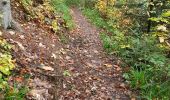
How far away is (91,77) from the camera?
663cm

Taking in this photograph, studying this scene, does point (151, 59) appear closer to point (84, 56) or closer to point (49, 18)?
point (84, 56)

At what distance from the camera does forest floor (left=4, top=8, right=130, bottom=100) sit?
17.4 feet

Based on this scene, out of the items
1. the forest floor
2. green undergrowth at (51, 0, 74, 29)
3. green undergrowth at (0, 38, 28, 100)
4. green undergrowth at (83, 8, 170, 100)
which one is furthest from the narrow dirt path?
green undergrowth at (51, 0, 74, 29)

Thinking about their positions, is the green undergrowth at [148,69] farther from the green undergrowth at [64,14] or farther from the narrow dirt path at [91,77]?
the green undergrowth at [64,14]

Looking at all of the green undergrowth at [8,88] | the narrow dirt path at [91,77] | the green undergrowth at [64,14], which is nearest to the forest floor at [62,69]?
the narrow dirt path at [91,77]

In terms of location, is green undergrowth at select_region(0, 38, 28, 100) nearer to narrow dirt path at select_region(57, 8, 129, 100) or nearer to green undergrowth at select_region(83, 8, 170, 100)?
narrow dirt path at select_region(57, 8, 129, 100)

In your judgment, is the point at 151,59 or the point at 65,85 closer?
the point at 65,85

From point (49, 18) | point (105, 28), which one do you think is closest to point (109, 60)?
point (49, 18)

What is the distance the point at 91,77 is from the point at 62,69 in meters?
0.77

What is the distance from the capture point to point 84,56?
8391 millimetres

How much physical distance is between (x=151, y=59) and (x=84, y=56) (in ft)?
7.49

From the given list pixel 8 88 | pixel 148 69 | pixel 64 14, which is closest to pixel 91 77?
pixel 148 69

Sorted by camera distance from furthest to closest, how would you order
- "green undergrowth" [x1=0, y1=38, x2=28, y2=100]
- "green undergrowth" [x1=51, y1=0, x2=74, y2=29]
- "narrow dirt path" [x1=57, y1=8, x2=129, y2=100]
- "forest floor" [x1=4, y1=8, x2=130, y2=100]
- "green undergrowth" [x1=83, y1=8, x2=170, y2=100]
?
"green undergrowth" [x1=51, y1=0, x2=74, y2=29] < "green undergrowth" [x1=83, y1=8, x2=170, y2=100] < "narrow dirt path" [x1=57, y1=8, x2=129, y2=100] < "forest floor" [x1=4, y1=8, x2=130, y2=100] < "green undergrowth" [x1=0, y1=38, x2=28, y2=100]

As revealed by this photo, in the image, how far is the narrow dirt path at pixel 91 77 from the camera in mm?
5609
